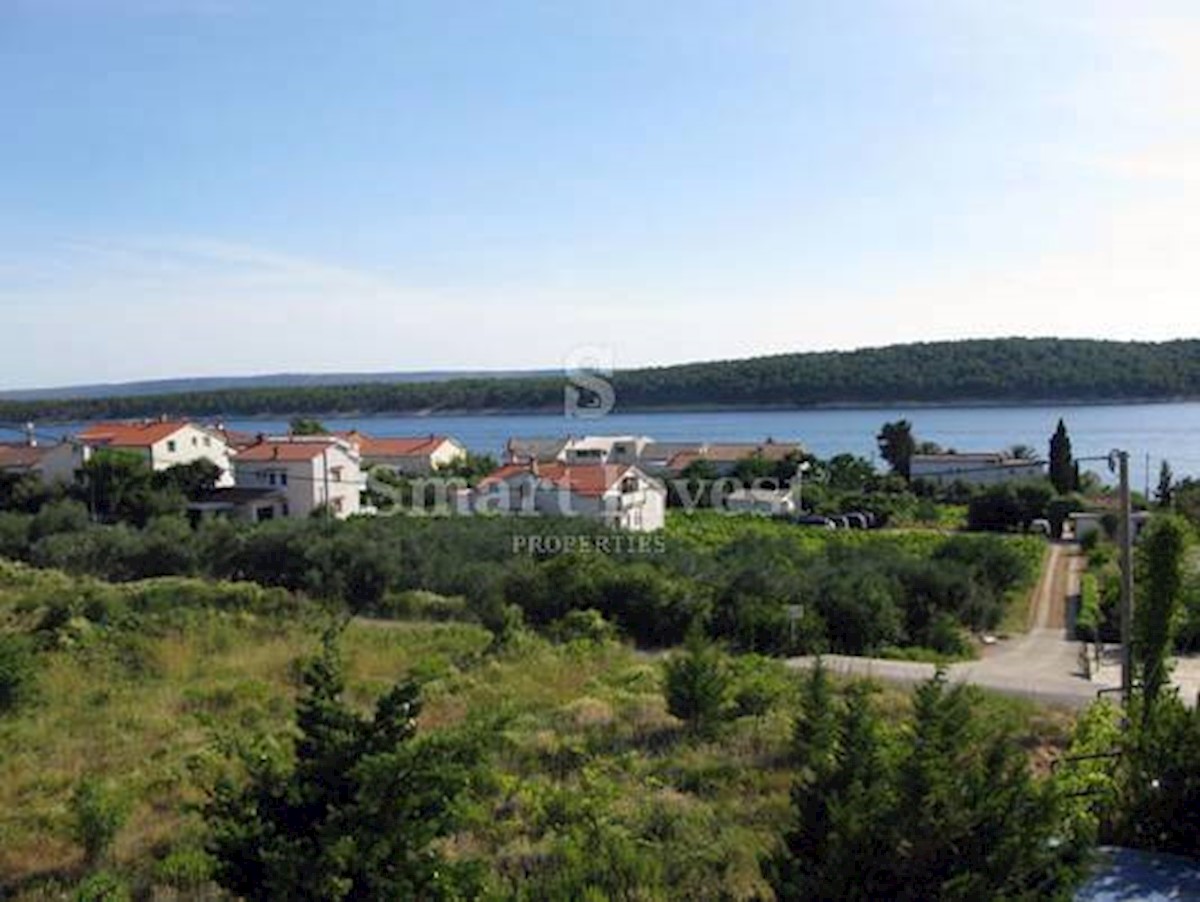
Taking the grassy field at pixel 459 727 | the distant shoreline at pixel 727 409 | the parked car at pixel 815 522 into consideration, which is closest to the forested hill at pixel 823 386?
the distant shoreline at pixel 727 409

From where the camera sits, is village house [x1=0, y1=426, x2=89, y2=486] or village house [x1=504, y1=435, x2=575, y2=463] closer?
village house [x1=0, y1=426, x2=89, y2=486]

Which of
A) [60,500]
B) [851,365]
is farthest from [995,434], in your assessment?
[60,500]

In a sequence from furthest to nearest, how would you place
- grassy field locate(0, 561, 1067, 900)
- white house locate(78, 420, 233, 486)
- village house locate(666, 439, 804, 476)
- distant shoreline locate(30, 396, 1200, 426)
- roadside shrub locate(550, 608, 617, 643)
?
1. distant shoreline locate(30, 396, 1200, 426)
2. village house locate(666, 439, 804, 476)
3. white house locate(78, 420, 233, 486)
4. roadside shrub locate(550, 608, 617, 643)
5. grassy field locate(0, 561, 1067, 900)

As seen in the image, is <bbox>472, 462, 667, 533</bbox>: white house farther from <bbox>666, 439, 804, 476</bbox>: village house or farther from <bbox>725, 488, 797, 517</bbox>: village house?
<bbox>666, 439, 804, 476</bbox>: village house

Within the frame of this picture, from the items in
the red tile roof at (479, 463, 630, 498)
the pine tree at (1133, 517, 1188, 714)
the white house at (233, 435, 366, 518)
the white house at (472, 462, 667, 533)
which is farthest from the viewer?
the white house at (233, 435, 366, 518)

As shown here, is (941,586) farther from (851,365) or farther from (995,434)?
(851,365)

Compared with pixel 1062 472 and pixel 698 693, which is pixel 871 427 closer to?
pixel 1062 472

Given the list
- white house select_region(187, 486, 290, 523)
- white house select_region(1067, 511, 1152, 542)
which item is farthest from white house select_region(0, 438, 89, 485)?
white house select_region(1067, 511, 1152, 542)
